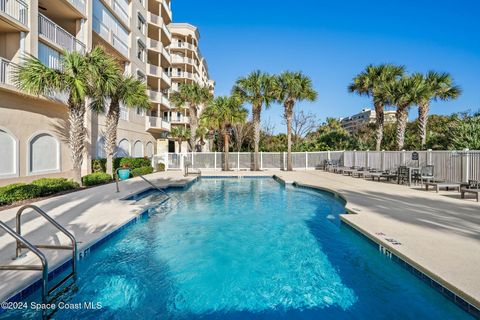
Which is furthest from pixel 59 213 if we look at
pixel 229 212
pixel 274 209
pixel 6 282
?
pixel 274 209

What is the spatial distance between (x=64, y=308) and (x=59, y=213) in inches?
180

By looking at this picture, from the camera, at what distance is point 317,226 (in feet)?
23.2

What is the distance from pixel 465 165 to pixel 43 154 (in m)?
18.8

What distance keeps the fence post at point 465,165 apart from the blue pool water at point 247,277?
7.95 meters

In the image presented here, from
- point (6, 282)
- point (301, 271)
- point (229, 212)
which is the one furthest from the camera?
point (229, 212)

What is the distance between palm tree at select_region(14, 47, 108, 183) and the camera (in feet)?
31.5

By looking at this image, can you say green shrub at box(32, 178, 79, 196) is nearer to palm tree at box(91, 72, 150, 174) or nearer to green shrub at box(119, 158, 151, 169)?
palm tree at box(91, 72, 150, 174)

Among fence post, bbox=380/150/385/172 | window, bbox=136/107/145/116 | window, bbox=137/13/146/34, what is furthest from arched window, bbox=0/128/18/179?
fence post, bbox=380/150/385/172

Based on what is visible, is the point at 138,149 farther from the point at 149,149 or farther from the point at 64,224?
the point at 64,224

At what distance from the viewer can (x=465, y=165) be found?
11047mm

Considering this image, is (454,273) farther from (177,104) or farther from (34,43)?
(177,104)

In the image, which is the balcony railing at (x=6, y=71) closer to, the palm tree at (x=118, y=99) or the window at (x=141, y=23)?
the palm tree at (x=118, y=99)

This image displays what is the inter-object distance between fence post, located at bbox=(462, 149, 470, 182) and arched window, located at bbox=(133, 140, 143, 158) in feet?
69.1

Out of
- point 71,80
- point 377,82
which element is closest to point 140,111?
point 71,80
